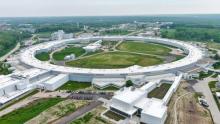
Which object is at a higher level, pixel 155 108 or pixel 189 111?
pixel 155 108

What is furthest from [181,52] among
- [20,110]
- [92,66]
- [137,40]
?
[20,110]

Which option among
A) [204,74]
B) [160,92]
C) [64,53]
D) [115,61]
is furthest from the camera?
[64,53]

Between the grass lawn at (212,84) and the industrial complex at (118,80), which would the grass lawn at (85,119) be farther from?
the grass lawn at (212,84)

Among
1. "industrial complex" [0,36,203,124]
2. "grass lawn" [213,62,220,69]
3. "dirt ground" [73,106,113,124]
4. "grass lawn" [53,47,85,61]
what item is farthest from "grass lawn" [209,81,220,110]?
"grass lawn" [53,47,85,61]

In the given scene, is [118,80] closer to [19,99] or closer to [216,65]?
[19,99]

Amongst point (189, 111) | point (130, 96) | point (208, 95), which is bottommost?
point (189, 111)

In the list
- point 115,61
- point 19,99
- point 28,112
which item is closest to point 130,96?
point 28,112

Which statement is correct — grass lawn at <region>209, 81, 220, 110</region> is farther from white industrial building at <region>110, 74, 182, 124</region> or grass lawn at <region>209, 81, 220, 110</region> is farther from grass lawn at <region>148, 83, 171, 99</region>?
grass lawn at <region>148, 83, 171, 99</region>

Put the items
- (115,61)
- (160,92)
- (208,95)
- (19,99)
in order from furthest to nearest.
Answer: (115,61) < (160,92) < (208,95) < (19,99)

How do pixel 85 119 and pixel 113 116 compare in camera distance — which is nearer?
pixel 85 119
